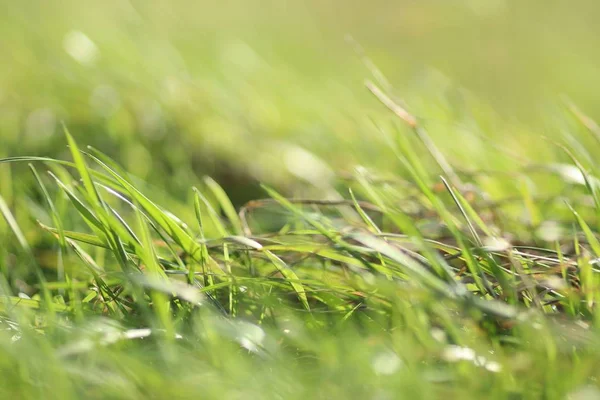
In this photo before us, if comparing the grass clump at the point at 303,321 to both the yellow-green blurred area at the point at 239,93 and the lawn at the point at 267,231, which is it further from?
the yellow-green blurred area at the point at 239,93

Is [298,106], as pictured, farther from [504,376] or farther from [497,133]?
[504,376]

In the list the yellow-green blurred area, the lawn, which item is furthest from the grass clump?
the yellow-green blurred area

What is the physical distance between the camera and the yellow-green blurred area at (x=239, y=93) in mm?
1912

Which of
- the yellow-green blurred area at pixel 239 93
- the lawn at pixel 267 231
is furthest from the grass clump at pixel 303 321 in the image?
the yellow-green blurred area at pixel 239 93

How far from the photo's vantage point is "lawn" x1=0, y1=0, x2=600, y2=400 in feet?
2.53

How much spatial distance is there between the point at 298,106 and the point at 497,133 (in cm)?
67

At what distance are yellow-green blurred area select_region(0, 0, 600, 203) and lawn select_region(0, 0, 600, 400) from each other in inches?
0.5

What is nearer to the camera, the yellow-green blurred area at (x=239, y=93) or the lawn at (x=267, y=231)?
the lawn at (x=267, y=231)

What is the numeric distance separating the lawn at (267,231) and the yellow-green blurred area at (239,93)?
0.01 metres

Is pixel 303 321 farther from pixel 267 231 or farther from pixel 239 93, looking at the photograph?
pixel 239 93

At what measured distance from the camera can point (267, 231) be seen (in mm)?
A: 1497

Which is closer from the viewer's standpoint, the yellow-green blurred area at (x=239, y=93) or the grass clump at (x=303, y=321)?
the grass clump at (x=303, y=321)

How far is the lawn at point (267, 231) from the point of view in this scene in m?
0.77

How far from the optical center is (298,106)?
7.98 ft
